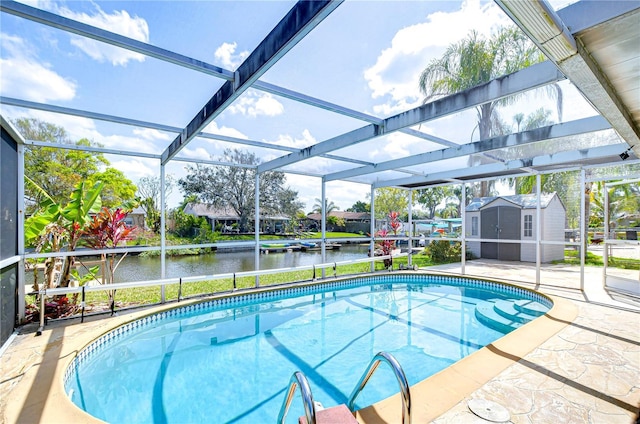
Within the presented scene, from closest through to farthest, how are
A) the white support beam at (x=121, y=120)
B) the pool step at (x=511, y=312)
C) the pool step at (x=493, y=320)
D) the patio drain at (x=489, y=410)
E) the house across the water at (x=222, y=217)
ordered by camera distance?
the patio drain at (x=489, y=410), the white support beam at (x=121, y=120), the pool step at (x=493, y=320), the pool step at (x=511, y=312), the house across the water at (x=222, y=217)

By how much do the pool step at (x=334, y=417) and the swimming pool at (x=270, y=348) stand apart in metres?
1.22

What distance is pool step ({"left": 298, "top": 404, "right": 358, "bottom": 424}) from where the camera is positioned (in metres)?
2.18

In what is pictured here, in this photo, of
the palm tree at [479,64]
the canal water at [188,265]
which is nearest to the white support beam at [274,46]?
the palm tree at [479,64]

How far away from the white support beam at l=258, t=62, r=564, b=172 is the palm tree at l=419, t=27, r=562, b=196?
0.34m

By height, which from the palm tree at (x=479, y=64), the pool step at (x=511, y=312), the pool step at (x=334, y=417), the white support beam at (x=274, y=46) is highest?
the palm tree at (x=479, y=64)

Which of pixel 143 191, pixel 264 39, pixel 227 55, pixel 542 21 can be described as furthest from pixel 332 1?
pixel 143 191

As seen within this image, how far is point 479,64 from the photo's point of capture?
4688 mm

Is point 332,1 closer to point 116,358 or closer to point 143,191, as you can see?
point 116,358

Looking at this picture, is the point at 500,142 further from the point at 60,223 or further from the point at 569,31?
the point at 60,223

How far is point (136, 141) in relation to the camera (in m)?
5.56

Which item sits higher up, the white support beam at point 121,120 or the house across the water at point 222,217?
the white support beam at point 121,120

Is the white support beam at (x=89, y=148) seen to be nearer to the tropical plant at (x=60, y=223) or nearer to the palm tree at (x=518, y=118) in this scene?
the tropical plant at (x=60, y=223)

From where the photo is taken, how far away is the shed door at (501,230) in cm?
1270

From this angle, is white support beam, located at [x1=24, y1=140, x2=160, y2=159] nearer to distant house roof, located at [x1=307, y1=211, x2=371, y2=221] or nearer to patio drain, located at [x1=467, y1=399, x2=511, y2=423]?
patio drain, located at [x1=467, y1=399, x2=511, y2=423]
